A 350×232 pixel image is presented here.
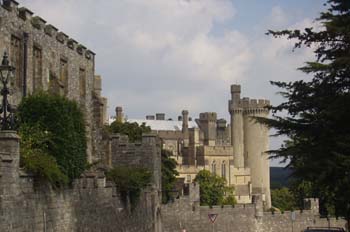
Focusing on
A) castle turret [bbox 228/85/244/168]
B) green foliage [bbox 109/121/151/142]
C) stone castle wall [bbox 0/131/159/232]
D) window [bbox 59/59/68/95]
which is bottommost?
stone castle wall [bbox 0/131/159/232]

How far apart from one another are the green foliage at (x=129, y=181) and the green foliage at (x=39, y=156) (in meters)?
7.02

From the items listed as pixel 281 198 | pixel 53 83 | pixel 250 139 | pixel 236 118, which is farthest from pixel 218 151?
pixel 53 83

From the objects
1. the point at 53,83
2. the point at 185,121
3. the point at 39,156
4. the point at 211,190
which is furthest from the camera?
the point at 185,121

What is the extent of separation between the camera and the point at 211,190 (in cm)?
9712

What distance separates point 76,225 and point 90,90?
1434cm

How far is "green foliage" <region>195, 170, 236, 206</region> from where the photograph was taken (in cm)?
9330

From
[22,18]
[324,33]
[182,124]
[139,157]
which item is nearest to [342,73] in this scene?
[324,33]

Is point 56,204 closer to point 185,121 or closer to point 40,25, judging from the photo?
point 40,25

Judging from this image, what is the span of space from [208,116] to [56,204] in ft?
418

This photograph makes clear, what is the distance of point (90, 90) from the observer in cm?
3738

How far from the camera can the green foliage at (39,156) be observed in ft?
65.8

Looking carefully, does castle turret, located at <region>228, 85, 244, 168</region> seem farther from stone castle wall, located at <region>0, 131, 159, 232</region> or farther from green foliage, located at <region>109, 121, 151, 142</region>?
stone castle wall, located at <region>0, 131, 159, 232</region>

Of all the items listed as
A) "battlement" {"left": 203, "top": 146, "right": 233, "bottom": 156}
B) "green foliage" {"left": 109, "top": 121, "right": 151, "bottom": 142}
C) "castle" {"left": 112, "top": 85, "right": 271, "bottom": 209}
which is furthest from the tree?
"battlement" {"left": 203, "top": 146, "right": 233, "bottom": 156}

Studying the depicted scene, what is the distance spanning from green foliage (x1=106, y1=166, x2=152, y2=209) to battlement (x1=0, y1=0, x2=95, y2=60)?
6.31 m
